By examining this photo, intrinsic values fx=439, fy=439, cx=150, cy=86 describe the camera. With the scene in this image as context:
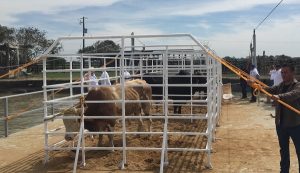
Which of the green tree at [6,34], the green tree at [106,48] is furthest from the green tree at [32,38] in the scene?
the green tree at [106,48]

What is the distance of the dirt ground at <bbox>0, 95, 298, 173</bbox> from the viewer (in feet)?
25.5

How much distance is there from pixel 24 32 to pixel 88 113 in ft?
181

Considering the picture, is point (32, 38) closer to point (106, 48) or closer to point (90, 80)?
point (106, 48)

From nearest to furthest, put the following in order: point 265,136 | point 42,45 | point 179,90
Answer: point 265,136
point 179,90
point 42,45

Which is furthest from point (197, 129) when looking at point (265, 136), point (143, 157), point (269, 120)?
point (143, 157)

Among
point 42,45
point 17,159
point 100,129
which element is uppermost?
point 42,45

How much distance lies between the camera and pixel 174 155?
8562 mm

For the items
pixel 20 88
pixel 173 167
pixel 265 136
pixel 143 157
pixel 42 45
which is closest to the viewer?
pixel 173 167

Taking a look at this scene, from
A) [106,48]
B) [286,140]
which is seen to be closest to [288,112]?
[286,140]

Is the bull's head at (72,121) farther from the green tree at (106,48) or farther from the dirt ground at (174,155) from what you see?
the green tree at (106,48)

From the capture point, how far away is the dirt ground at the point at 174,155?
7.77 m

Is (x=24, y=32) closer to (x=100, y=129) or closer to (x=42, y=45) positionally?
(x=42, y=45)

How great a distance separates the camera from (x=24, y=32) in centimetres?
6056

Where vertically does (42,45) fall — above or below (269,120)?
above
